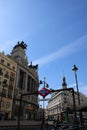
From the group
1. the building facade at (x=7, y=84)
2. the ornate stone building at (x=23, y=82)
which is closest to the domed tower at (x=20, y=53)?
the ornate stone building at (x=23, y=82)

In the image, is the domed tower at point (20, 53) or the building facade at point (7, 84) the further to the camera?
the domed tower at point (20, 53)

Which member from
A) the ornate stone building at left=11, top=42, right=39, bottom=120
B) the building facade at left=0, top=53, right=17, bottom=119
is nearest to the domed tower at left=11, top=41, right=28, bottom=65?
the ornate stone building at left=11, top=42, right=39, bottom=120

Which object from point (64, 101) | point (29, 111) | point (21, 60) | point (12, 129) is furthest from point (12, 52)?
point (12, 129)

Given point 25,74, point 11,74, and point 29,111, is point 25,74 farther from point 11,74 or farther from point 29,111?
point 29,111

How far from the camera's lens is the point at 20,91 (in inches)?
Answer: 2554

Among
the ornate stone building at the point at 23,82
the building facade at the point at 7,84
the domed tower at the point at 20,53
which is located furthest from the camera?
the domed tower at the point at 20,53

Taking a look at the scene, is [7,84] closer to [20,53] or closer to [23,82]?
[23,82]

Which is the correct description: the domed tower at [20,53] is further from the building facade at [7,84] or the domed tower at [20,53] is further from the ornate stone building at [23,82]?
the building facade at [7,84]

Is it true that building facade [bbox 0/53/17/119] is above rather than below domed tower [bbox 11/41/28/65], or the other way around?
below

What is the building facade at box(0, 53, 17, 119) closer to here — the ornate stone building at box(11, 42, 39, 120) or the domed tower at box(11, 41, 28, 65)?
the ornate stone building at box(11, 42, 39, 120)

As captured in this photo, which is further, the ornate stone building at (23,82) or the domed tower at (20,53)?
the domed tower at (20,53)

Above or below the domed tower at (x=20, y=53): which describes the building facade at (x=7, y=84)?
below

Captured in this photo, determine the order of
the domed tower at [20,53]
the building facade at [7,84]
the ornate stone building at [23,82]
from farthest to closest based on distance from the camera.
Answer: the domed tower at [20,53]
the ornate stone building at [23,82]
the building facade at [7,84]

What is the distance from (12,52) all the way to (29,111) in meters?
30.2
